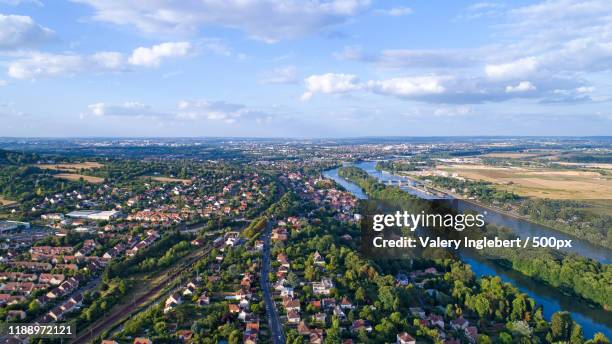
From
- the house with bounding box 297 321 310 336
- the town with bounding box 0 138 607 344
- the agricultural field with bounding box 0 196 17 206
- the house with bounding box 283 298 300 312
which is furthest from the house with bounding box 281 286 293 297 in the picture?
the agricultural field with bounding box 0 196 17 206

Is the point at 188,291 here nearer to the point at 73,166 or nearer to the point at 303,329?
the point at 303,329

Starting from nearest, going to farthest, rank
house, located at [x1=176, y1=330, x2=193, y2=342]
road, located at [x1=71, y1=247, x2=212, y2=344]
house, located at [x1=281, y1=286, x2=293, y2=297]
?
1. house, located at [x1=176, y1=330, x2=193, y2=342]
2. road, located at [x1=71, y1=247, x2=212, y2=344]
3. house, located at [x1=281, y1=286, x2=293, y2=297]

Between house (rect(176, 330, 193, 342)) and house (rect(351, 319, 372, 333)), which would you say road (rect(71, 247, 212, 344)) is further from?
house (rect(351, 319, 372, 333))

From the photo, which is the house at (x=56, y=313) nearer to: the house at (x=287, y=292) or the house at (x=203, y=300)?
the house at (x=203, y=300)

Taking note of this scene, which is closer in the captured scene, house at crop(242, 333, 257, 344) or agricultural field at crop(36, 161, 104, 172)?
house at crop(242, 333, 257, 344)

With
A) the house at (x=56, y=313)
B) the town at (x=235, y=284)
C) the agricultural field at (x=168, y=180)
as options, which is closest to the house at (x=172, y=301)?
the town at (x=235, y=284)

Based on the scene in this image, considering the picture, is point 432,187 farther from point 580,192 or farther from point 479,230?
point 479,230

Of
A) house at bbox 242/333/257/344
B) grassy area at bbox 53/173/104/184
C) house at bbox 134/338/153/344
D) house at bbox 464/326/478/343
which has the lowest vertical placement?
house at bbox 464/326/478/343

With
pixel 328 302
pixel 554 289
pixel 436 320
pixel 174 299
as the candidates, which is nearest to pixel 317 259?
pixel 328 302
